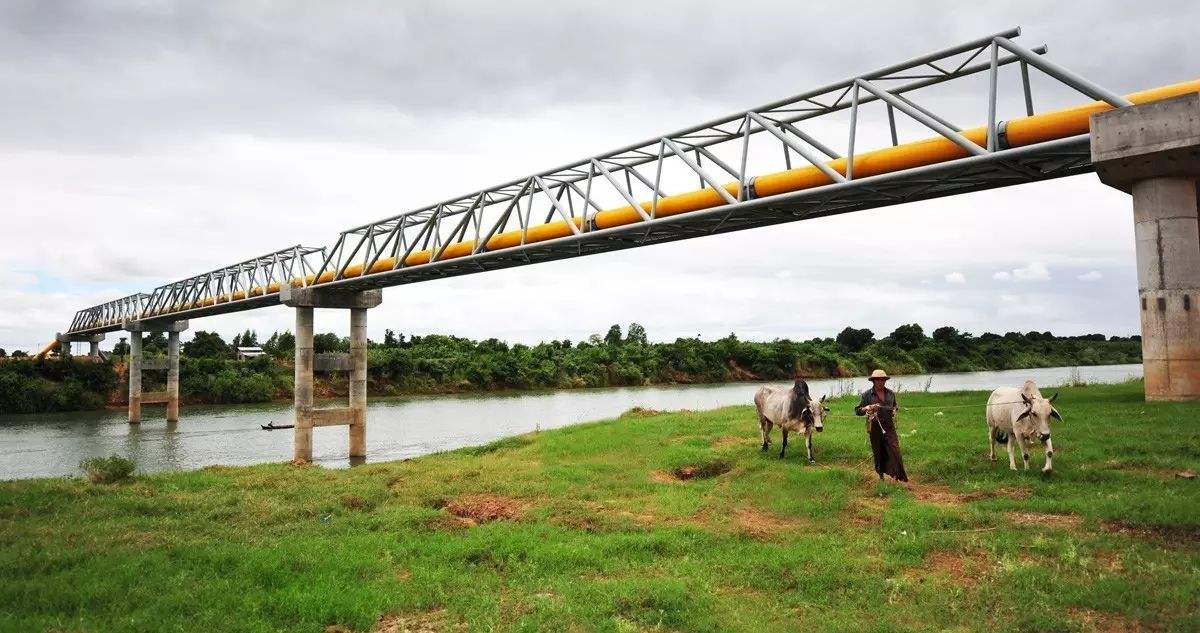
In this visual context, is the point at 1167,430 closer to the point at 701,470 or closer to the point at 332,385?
the point at 701,470

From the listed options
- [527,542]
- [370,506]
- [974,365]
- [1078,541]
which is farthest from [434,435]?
[974,365]

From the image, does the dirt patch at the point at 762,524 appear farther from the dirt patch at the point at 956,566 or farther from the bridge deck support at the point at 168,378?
the bridge deck support at the point at 168,378

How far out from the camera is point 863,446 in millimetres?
15945

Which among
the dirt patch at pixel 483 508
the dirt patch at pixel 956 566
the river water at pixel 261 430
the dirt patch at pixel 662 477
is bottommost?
the river water at pixel 261 430

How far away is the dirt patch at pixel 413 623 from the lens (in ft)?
24.8

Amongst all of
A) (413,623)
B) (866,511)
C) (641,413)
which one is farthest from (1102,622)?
(641,413)

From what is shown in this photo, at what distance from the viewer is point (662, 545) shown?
10.2 metres

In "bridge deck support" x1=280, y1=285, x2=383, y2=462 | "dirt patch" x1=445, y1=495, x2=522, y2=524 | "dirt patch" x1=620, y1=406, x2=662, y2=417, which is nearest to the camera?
"dirt patch" x1=445, y1=495, x2=522, y2=524

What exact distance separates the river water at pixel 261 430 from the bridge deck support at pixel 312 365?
1.20m

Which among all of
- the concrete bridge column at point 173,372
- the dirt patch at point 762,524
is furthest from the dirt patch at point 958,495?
the concrete bridge column at point 173,372

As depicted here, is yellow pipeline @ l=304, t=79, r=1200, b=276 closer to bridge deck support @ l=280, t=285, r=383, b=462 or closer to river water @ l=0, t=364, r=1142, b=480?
river water @ l=0, t=364, r=1142, b=480

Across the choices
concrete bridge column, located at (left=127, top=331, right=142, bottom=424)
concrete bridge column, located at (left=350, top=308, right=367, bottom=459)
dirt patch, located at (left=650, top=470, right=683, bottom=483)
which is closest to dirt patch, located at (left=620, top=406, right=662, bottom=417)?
dirt patch, located at (left=650, top=470, right=683, bottom=483)

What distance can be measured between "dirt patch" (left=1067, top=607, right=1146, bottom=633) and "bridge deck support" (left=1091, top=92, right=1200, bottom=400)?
11.1 m

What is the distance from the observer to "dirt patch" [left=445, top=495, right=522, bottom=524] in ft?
41.7
